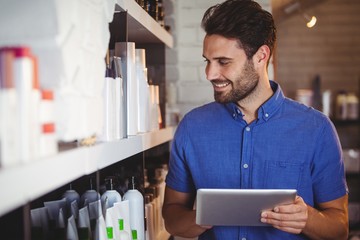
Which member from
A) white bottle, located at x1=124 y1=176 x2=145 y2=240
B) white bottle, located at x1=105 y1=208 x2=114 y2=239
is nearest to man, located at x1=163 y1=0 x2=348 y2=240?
→ white bottle, located at x1=124 y1=176 x2=145 y2=240

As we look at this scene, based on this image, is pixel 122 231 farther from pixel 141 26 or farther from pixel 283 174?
pixel 141 26

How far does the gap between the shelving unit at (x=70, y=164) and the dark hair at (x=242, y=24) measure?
28 cm

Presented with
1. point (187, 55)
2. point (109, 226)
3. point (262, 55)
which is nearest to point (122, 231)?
point (109, 226)

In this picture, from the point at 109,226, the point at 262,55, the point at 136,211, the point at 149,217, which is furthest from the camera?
the point at 149,217

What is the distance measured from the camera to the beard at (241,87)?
1958mm

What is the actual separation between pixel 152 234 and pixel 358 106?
10.7 ft

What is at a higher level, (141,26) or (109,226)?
(141,26)

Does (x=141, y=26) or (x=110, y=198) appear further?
(x=141, y=26)

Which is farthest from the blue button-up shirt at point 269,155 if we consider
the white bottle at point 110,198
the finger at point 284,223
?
the white bottle at point 110,198

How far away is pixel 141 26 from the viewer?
203 centimetres

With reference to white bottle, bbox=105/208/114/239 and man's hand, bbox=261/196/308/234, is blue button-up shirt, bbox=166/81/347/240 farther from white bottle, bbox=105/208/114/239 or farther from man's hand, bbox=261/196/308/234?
white bottle, bbox=105/208/114/239

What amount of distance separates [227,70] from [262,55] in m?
0.20

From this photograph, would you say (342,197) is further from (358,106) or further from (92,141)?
(358,106)

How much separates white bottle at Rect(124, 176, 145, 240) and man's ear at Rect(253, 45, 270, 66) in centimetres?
70
